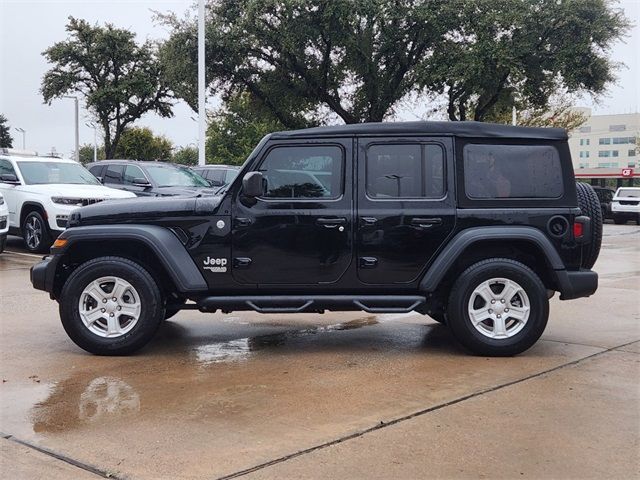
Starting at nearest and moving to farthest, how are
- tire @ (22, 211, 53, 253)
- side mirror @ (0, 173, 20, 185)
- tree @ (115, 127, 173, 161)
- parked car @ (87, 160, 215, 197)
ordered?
tire @ (22, 211, 53, 253)
side mirror @ (0, 173, 20, 185)
parked car @ (87, 160, 215, 197)
tree @ (115, 127, 173, 161)

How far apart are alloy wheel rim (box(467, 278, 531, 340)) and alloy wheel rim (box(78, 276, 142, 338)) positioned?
9.27ft

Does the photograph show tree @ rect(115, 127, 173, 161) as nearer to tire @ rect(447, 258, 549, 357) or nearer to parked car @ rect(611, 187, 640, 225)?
parked car @ rect(611, 187, 640, 225)

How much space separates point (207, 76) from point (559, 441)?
2336cm

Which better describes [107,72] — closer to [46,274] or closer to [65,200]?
[65,200]

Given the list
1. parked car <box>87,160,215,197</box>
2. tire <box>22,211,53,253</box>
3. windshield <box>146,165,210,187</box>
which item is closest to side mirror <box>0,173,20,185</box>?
tire <box>22,211,53,253</box>

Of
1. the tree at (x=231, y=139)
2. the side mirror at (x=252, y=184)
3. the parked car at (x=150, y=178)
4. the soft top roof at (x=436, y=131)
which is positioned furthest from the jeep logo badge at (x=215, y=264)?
the tree at (x=231, y=139)

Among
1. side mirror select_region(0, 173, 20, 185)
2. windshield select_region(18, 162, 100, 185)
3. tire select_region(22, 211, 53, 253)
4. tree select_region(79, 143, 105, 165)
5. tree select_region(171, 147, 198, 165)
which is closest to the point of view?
tire select_region(22, 211, 53, 253)

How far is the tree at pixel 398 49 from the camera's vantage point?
23.0 meters

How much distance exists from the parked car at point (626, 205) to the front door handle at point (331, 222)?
2684 cm

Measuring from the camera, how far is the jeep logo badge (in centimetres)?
596

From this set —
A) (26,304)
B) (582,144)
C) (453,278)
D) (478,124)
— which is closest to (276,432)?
(453,278)

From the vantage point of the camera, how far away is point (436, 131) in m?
6.08

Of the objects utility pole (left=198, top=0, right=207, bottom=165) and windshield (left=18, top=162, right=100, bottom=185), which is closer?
windshield (left=18, top=162, right=100, bottom=185)

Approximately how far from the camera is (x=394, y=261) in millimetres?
5957
